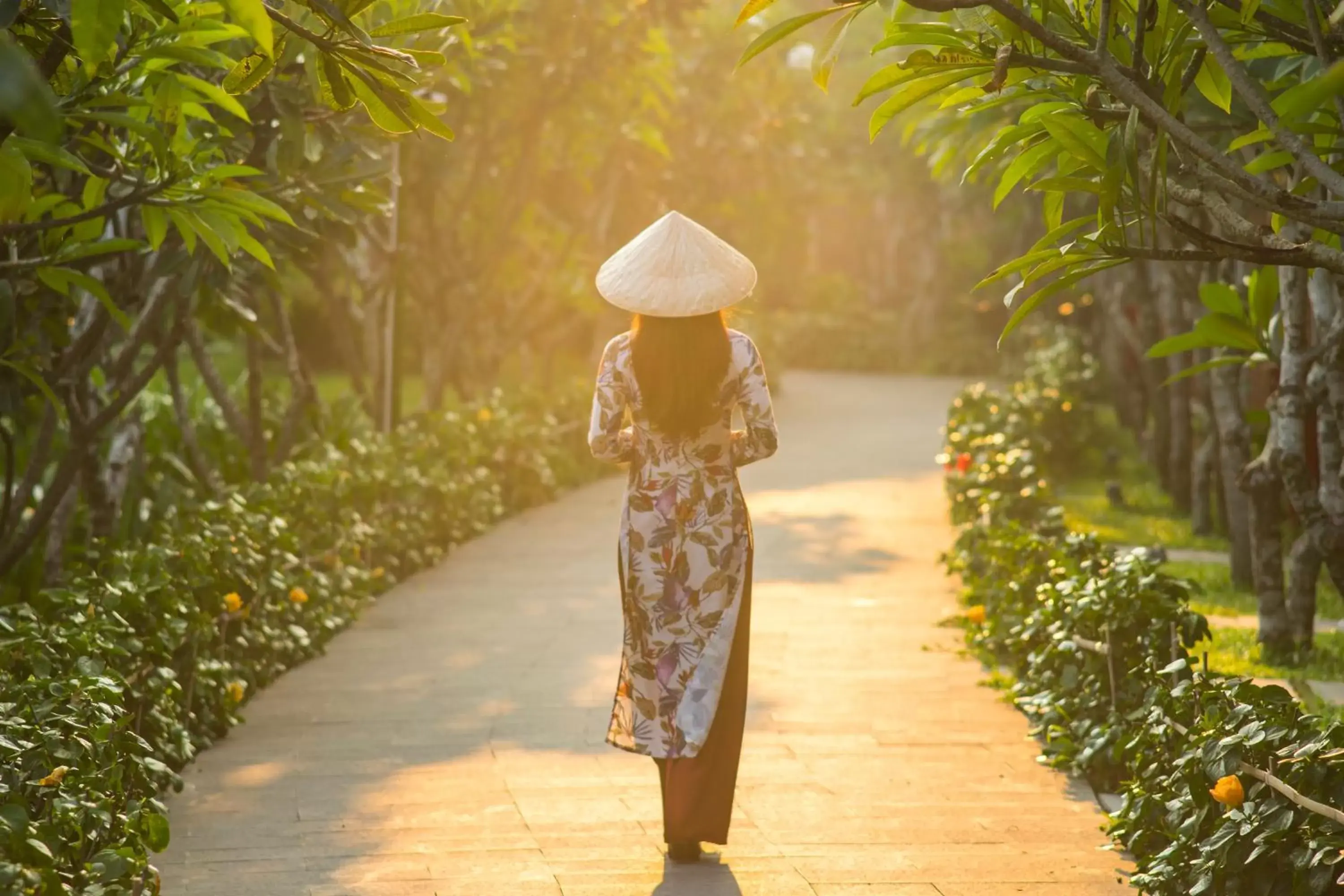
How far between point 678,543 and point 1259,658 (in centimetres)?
347

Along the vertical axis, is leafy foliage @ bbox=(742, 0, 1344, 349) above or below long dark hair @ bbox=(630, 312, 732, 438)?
above

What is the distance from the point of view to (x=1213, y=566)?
10.4 metres

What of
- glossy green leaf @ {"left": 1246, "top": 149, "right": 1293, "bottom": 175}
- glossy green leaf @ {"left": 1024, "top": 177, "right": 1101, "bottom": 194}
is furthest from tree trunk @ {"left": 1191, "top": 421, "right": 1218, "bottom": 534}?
glossy green leaf @ {"left": 1024, "top": 177, "right": 1101, "bottom": 194}

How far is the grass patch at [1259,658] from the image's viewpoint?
7.27 m

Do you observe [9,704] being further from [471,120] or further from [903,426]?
[903,426]

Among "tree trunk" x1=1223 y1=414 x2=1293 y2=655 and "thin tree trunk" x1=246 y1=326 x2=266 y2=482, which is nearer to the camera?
"tree trunk" x1=1223 y1=414 x2=1293 y2=655

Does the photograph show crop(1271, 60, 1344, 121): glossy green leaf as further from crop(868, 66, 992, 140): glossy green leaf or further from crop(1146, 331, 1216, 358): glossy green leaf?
crop(1146, 331, 1216, 358): glossy green leaf

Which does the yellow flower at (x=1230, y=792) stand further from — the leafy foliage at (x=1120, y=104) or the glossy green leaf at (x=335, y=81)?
the glossy green leaf at (x=335, y=81)

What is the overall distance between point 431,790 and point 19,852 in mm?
2499

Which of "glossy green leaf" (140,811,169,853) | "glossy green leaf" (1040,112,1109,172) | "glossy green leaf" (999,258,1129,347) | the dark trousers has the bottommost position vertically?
the dark trousers

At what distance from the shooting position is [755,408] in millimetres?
5312

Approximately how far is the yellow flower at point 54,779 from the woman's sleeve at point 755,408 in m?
2.24

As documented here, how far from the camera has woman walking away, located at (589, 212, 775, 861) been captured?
5.22 m

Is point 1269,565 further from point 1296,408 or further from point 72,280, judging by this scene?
point 72,280
